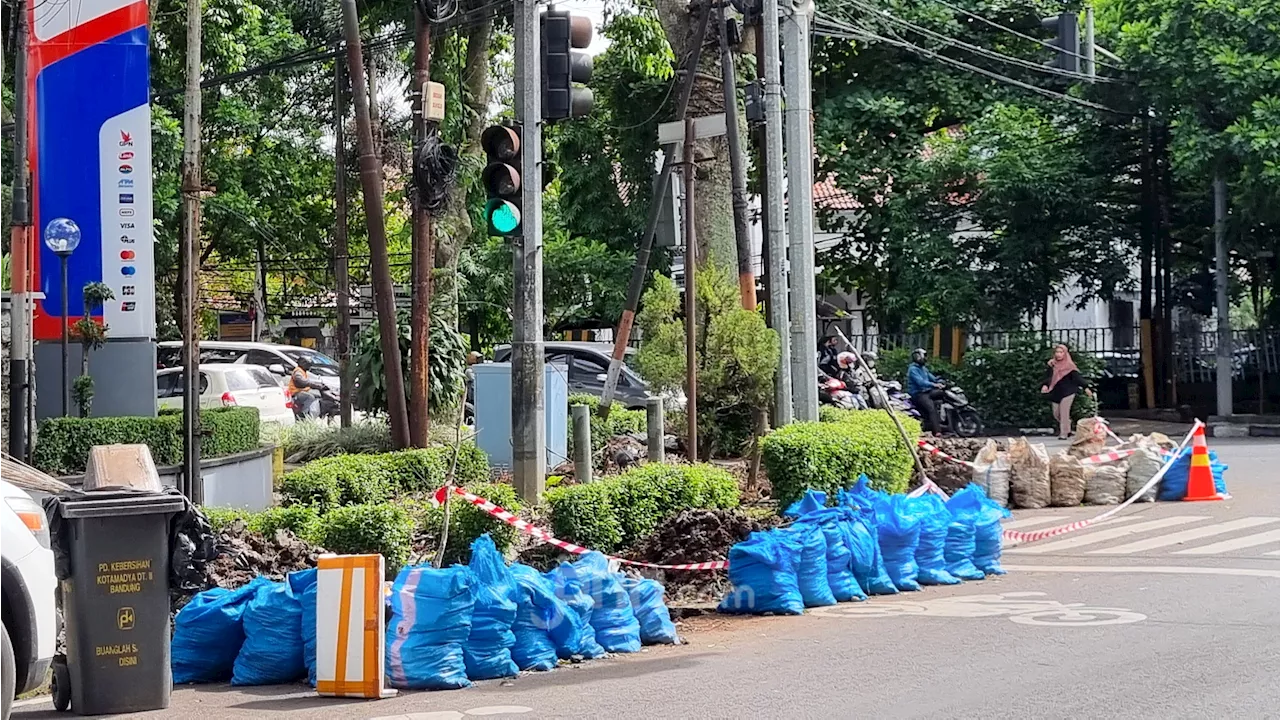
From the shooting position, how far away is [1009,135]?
29859 millimetres

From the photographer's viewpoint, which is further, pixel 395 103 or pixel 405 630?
pixel 395 103

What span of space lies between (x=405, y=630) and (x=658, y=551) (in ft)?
12.7

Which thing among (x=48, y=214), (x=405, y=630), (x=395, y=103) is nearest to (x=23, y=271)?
(x=48, y=214)

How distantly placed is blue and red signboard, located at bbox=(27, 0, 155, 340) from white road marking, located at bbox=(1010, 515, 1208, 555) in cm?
1073

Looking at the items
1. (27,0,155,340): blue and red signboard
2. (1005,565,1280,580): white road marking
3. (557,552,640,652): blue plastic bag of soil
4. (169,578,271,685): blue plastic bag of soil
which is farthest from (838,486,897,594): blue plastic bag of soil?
(27,0,155,340): blue and red signboard

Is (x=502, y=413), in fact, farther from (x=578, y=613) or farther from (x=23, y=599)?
(x=23, y=599)

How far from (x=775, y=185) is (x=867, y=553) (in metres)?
6.55

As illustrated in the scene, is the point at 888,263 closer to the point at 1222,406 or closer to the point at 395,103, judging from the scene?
the point at 1222,406

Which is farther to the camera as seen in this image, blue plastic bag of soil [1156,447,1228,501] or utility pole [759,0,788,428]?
blue plastic bag of soil [1156,447,1228,501]

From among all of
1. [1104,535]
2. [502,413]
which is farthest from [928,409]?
[1104,535]

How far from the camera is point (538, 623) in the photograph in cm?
855

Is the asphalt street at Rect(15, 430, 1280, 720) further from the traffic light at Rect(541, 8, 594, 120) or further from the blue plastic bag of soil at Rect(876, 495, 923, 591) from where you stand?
the traffic light at Rect(541, 8, 594, 120)

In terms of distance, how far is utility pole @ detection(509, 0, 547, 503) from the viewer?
13.4m

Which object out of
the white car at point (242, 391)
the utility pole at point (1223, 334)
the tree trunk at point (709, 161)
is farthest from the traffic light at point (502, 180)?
Answer: the utility pole at point (1223, 334)
